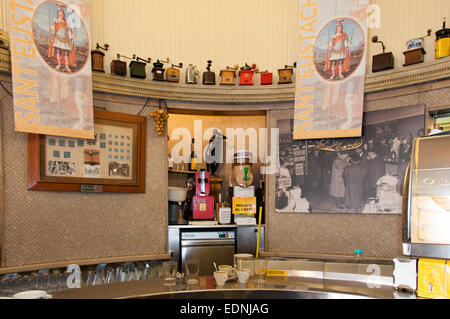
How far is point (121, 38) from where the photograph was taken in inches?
147

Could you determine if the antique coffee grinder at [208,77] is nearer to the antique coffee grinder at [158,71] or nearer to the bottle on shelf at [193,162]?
the antique coffee grinder at [158,71]

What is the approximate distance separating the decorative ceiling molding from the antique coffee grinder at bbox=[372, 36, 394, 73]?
0.16 feet

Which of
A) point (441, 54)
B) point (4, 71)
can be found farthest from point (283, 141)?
point (4, 71)

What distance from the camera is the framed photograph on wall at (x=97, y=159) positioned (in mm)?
3133

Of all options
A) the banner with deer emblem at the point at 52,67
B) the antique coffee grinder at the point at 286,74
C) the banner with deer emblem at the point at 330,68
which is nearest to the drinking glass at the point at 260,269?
the banner with deer emblem at the point at 330,68

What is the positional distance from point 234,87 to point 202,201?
4.63 ft

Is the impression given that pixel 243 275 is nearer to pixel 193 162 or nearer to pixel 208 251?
pixel 208 251

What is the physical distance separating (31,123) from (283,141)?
8.47 feet

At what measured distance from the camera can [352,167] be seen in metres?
3.62

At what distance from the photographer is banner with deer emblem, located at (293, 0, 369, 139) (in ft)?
11.0

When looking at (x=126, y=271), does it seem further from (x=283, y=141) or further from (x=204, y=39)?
(x=204, y=39)

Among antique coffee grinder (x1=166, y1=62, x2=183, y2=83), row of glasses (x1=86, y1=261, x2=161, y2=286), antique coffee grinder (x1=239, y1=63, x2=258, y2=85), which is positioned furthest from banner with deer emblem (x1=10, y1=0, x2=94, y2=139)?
antique coffee grinder (x1=239, y1=63, x2=258, y2=85)

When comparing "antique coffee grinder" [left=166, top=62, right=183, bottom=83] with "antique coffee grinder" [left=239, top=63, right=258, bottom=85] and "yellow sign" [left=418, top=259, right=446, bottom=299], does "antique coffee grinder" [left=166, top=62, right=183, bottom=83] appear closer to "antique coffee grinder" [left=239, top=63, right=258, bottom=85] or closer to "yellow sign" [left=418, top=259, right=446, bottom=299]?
"antique coffee grinder" [left=239, top=63, right=258, bottom=85]

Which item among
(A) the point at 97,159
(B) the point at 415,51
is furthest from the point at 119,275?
(B) the point at 415,51
